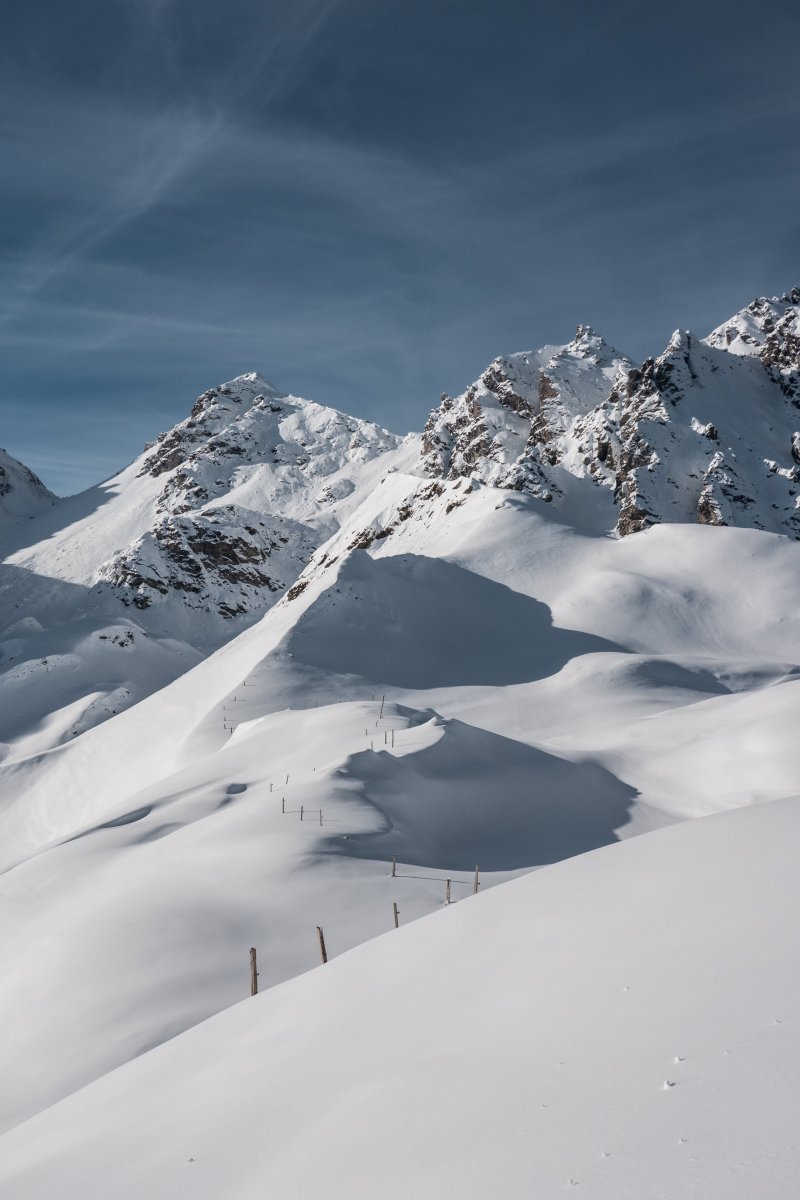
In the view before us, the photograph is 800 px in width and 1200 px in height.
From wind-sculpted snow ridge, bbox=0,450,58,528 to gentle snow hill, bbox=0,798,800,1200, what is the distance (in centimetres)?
13964

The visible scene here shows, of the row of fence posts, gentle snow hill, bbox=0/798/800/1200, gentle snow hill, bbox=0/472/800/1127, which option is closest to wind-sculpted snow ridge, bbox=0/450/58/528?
gentle snow hill, bbox=0/472/800/1127

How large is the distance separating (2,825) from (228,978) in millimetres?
32381

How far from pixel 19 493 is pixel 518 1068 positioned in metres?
156

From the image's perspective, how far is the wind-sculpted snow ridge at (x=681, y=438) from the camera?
65688mm

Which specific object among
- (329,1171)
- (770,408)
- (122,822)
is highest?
(770,408)

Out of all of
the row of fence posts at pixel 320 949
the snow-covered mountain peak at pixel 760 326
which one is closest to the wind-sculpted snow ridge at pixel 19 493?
the snow-covered mountain peak at pixel 760 326

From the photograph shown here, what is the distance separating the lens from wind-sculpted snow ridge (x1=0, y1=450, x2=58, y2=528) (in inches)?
5384

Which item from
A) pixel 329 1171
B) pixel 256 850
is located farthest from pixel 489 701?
pixel 329 1171

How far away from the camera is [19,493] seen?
5650 inches

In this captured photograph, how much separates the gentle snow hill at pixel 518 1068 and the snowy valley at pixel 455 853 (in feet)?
0.08

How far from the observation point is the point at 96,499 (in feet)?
470

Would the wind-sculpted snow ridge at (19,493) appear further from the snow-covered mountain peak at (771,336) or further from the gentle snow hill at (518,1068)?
the gentle snow hill at (518,1068)

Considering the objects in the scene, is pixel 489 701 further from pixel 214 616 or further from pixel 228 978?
pixel 214 616

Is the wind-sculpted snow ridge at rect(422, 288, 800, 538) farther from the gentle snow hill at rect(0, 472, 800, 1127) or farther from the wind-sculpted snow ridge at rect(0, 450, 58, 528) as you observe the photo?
the wind-sculpted snow ridge at rect(0, 450, 58, 528)
